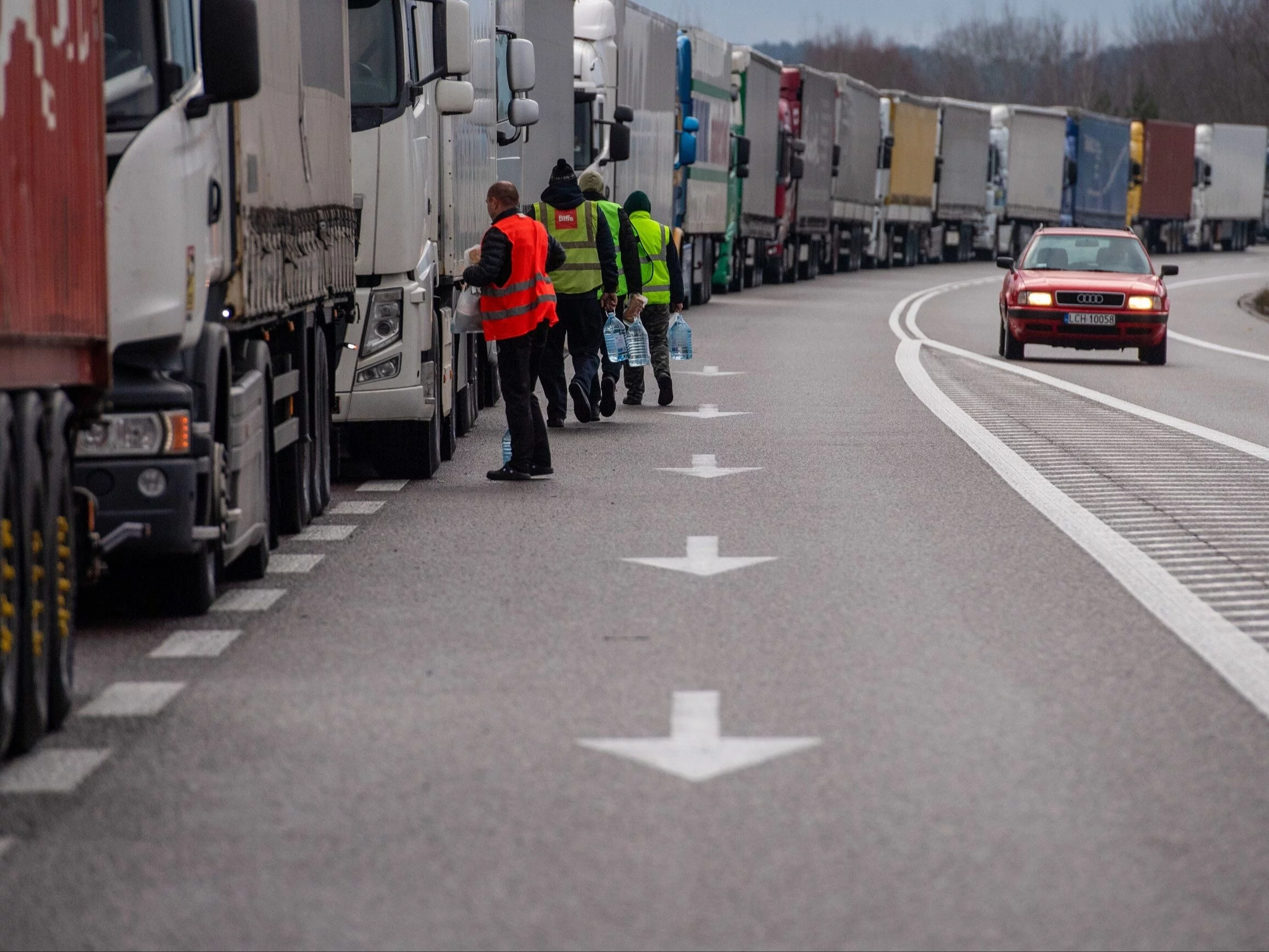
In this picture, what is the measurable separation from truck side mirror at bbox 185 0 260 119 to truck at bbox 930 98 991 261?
60.5 m

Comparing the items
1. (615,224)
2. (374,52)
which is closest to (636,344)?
(615,224)

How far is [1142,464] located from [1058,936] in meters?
10.5

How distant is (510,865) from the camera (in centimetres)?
519

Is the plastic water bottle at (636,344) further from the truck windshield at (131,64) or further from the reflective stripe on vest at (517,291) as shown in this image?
the truck windshield at (131,64)

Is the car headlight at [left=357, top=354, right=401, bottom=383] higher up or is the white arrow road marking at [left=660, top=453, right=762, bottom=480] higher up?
the car headlight at [left=357, top=354, right=401, bottom=383]

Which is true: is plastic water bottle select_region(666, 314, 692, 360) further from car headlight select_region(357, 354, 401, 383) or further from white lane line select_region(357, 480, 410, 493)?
car headlight select_region(357, 354, 401, 383)

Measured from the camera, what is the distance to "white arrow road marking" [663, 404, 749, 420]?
739 inches

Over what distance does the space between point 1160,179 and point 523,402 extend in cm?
7446

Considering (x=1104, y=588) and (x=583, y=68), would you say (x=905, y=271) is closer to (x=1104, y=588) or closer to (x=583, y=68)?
(x=583, y=68)

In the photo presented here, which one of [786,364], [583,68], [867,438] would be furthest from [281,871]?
[583,68]

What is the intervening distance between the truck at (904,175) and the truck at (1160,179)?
14.5m

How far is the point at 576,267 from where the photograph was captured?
17.0 m

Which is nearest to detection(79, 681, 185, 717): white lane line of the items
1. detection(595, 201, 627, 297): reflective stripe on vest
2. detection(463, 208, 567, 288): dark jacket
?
detection(463, 208, 567, 288): dark jacket

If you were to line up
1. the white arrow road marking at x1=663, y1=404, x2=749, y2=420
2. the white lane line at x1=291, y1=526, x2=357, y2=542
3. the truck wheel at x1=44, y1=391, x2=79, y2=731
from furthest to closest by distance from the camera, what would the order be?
the white arrow road marking at x1=663, y1=404, x2=749, y2=420 → the white lane line at x1=291, y1=526, x2=357, y2=542 → the truck wheel at x1=44, y1=391, x2=79, y2=731
